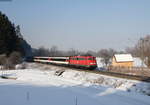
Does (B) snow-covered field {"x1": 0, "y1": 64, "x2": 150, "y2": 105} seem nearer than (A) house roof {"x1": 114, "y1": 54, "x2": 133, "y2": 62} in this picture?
Yes

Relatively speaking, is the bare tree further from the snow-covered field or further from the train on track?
the snow-covered field

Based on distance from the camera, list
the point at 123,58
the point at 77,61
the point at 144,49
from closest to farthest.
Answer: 1. the point at 77,61
2. the point at 144,49
3. the point at 123,58

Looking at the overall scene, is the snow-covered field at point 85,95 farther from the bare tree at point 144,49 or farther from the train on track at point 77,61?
the bare tree at point 144,49

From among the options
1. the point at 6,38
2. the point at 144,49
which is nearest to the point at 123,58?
the point at 144,49

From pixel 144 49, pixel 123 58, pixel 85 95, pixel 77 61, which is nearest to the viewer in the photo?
pixel 85 95

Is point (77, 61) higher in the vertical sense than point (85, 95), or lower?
higher

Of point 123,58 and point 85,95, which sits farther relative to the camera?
point 123,58

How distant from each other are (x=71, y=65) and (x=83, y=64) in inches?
226

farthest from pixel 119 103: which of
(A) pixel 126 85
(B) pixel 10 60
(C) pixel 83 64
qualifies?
(B) pixel 10 60

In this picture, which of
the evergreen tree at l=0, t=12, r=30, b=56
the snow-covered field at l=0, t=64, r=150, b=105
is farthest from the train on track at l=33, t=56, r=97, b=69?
the evergreen tree at l=0, t=12, r=30, b=56

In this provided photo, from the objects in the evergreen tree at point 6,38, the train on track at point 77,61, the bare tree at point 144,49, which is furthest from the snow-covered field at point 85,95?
the evergreen tree at point 6,38

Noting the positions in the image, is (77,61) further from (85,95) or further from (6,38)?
(6,38)

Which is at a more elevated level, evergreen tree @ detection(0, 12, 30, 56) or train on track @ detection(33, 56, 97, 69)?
evergreen tree @ detection(0, 12, 30, 56)

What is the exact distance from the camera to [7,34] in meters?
58.8
